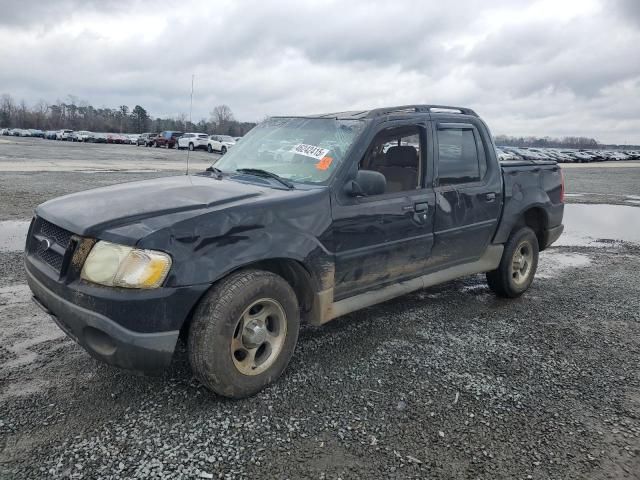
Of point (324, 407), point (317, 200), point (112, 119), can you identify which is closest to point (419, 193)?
point (317, 200)

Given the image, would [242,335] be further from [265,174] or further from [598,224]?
→ [598,224]

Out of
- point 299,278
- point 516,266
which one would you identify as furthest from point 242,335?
point 516,266

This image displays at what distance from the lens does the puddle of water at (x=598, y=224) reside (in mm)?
8758

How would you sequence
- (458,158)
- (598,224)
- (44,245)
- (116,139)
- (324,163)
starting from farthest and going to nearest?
(116,139), (598,224), (458,158), (324,163), (44,245)

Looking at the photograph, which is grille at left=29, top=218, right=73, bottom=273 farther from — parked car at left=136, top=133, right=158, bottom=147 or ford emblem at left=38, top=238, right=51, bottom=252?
parked car at left=136, top=133, right=158, bottom=147

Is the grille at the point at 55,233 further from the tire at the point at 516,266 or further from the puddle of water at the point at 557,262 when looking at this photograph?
the puddle of water at the point at 557,262

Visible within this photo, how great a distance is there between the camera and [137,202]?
3119 millimetres

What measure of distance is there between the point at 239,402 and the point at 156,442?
22.3 inches

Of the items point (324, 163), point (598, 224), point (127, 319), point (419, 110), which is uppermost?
point (419, 110)

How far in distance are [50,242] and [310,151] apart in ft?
6.29

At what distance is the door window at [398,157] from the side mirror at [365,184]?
1.60ft

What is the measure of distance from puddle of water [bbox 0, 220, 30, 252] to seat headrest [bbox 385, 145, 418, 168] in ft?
16.4

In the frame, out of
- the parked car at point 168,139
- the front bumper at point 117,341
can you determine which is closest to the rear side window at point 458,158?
the front bumper at point 117,341

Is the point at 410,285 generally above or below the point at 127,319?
below
